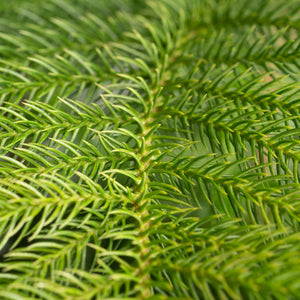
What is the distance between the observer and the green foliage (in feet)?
A: 1.05

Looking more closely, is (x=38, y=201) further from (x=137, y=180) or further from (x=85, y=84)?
(x=85, y=84)

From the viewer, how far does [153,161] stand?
437 mm

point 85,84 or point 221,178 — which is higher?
point 85,84

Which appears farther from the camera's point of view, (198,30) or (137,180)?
(198,30)

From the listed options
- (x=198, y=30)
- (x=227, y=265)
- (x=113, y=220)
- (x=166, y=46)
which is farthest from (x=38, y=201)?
(x=198, y=30)

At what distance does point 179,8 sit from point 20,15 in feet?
1.17

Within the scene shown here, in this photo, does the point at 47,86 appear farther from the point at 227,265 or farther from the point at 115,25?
the point at 227,265

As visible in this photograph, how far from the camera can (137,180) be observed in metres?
0.42

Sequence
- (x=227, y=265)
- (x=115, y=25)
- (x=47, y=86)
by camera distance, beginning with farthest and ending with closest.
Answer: (x=115, y=25), (x=47, y=86), (x=227, y=265)

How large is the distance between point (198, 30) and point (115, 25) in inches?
7.1

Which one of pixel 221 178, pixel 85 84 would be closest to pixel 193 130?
pixel 221 178

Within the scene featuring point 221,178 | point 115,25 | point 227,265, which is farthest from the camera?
point 115,25

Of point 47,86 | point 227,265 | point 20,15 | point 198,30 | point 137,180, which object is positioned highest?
point 20,15

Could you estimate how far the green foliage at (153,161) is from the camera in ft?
1.05
